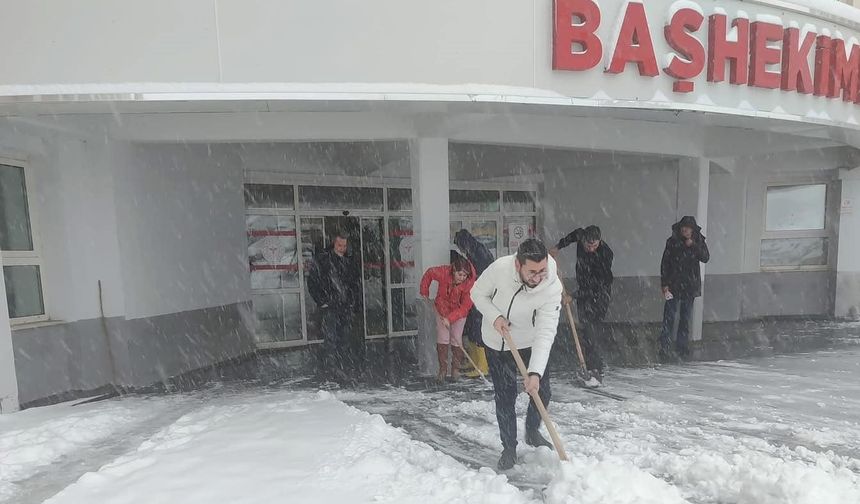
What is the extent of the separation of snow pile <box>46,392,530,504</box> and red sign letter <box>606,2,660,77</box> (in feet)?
12.7

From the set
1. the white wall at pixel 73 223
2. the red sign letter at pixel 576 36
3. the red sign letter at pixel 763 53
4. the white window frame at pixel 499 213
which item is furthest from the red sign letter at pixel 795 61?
the white wall at pixel 73 223

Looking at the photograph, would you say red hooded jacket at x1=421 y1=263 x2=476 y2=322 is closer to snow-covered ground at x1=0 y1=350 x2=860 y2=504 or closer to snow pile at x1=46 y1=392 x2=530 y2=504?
snow-covered ground at x1=0 y1=350 x2=860 y2=504

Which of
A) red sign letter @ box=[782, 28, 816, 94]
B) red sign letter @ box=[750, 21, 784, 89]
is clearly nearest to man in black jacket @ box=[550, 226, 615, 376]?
red sign letter @ box=[750, 21, 784, 89]

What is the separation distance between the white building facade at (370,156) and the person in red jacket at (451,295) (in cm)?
38

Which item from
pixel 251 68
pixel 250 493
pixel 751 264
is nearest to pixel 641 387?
pixel 250 493

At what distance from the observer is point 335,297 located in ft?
19.1

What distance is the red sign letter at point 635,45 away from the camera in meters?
4.41

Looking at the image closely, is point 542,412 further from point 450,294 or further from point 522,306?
point 450,294

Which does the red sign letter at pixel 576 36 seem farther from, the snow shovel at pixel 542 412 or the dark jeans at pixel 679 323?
the dark jeans at pixel 679 323

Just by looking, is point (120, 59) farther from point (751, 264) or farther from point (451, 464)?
point (751, 264)

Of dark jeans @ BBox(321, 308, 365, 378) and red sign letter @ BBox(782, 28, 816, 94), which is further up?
red sign letter @ BBox(782, 28, 816, 94)

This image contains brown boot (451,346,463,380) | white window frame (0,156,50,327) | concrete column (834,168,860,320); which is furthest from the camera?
concrete column (834,168,860,320)

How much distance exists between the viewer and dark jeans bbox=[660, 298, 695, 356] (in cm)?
627

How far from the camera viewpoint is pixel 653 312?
29.3 ft
